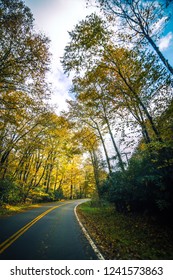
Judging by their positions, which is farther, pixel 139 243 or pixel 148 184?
pixel 148 184

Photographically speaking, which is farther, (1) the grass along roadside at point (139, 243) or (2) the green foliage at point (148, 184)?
(2) the green foliage at point (148, 184)

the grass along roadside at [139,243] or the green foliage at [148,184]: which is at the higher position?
the green foliage at [148,184]

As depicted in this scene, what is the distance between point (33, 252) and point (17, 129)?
44.4ft

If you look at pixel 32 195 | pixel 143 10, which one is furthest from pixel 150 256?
pixel 32 195

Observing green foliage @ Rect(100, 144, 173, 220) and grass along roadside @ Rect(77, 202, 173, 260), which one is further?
green foliage @ Rect(100, 144, 173, 220)

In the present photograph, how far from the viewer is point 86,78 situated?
10070 millimetres

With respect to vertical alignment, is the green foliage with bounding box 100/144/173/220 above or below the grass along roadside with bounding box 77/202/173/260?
above

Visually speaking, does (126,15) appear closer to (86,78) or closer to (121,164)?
(86,78)

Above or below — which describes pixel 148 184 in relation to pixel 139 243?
above

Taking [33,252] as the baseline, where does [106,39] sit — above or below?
above
